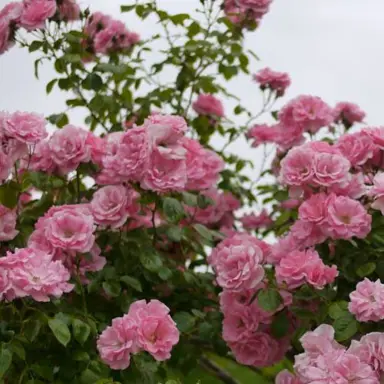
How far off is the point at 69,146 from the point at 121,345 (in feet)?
1.86

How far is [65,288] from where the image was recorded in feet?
6.23

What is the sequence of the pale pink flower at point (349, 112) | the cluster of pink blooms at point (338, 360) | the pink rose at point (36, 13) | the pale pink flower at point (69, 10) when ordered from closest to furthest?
the cluster of pink blooms at point (338, 360)
the pink rose at point (36, 13)
the pale pink flower at point (69, 10)
the pale pink flower at point (349, 112)

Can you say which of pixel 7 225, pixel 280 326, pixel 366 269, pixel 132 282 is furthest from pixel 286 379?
pixel 7 225

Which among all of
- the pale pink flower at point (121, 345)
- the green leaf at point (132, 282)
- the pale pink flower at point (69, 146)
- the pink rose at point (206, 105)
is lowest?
the pink rose at point (206, 105)

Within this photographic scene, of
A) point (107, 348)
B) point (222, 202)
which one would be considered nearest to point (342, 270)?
point (107, 348)

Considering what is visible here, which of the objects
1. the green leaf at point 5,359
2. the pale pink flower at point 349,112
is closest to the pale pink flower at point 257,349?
the green leaf at point 5,359

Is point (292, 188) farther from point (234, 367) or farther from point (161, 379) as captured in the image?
point (234, 367)

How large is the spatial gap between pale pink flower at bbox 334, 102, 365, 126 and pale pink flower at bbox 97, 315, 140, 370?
4.01 ft

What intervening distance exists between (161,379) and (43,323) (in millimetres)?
277

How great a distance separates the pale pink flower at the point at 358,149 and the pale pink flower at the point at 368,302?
1.28 feet

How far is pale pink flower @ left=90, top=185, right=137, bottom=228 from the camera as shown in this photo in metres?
2.12

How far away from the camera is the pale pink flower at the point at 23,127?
209cm

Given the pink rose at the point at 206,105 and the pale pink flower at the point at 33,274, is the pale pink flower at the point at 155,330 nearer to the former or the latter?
the pale pink flower at the point at 33,274

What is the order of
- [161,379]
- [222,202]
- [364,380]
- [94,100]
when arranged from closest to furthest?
[364,380], [161,379], [94,100], [222,202]
